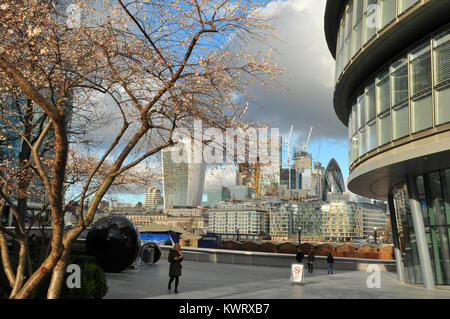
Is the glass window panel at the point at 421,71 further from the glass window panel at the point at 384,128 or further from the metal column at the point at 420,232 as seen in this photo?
the metal column at the point at 420,232

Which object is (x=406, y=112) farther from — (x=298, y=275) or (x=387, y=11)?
(x=298, y=275)

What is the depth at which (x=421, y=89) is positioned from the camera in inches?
635

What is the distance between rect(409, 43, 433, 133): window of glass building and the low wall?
20.9 metres

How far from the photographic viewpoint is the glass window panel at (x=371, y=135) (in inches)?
761

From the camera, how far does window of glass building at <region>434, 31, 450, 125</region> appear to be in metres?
14.8

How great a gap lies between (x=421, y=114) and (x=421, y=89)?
108cm

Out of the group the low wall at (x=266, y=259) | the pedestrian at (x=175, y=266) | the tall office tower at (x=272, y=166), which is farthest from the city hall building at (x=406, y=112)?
the low wall at (x=266, y=259)

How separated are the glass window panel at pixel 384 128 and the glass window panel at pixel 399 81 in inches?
34.4

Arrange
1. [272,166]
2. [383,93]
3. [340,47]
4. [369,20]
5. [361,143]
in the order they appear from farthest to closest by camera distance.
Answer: [340,47]
[361,143]
[383,93]
[369,20]
[272,166]

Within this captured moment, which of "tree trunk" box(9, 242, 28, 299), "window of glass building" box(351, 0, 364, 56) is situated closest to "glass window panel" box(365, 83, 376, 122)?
"window of glass building" box(351, 0, 364, 56)

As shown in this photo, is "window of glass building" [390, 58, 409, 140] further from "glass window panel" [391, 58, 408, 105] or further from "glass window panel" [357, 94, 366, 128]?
"glass window panel" [357, 94, 366, 128]

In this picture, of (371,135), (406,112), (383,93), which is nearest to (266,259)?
(371,135)
